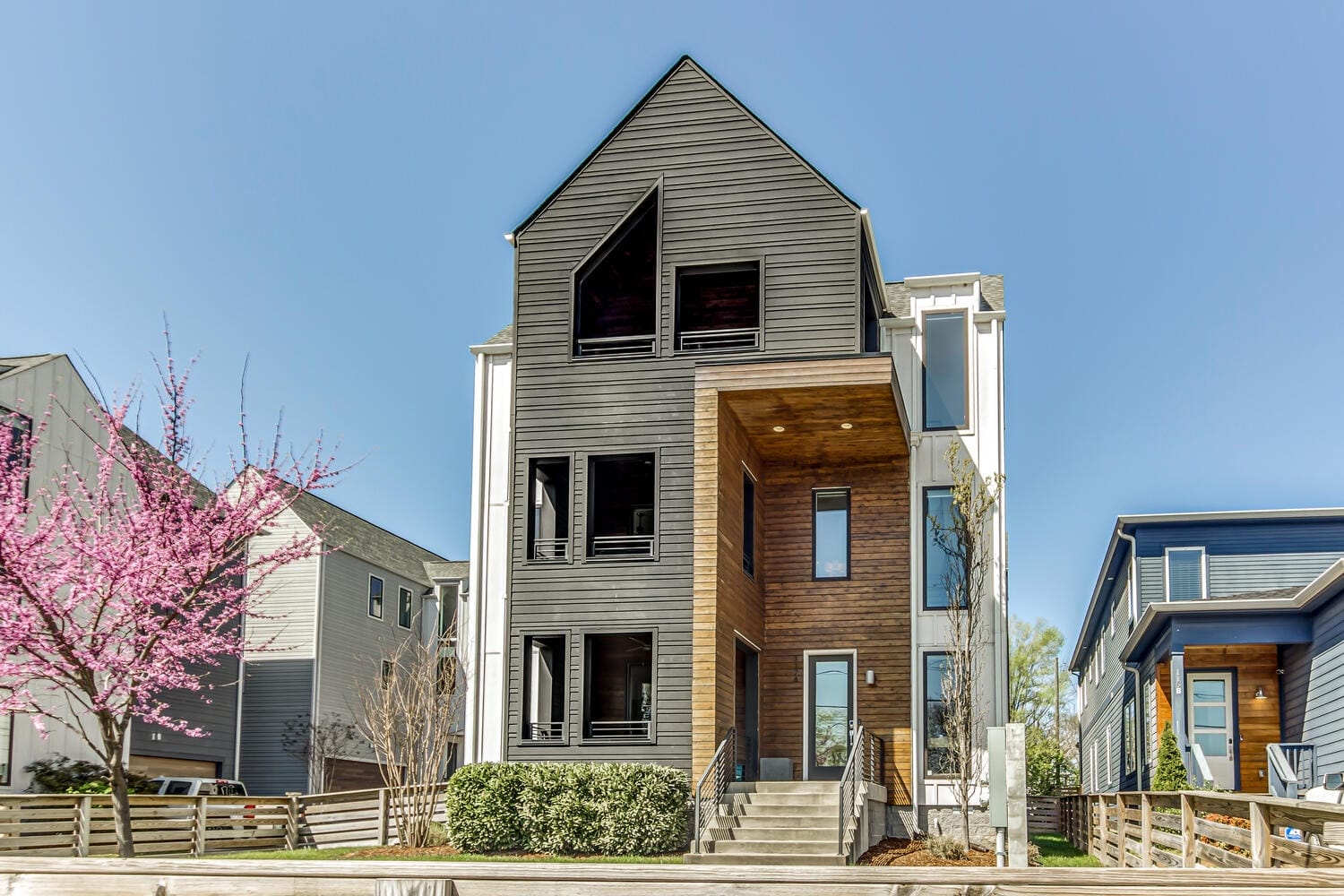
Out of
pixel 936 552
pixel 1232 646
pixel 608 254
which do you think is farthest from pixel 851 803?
pixel 608 254

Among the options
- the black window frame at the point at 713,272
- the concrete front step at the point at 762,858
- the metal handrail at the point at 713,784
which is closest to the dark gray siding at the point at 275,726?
the metal handrail at the point at 713,784

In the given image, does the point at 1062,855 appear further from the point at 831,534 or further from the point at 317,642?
the point at 317,642

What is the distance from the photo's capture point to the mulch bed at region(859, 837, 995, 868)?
1686 centimetres

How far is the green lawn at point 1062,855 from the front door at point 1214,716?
289 centimetres

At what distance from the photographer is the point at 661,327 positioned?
1992 cm

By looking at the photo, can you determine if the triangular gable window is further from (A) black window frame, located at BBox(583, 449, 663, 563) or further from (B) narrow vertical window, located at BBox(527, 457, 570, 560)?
(B) narrow vertical window, located at BBox(527, 457, 570, 560)

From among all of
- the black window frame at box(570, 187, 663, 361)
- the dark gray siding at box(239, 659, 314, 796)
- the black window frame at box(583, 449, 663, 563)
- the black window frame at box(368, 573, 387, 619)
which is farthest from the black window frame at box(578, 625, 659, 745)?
the black window frame at box(368, 573, 387, 619)

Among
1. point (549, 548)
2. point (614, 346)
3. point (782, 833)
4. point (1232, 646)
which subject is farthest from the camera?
point (1232, 646)

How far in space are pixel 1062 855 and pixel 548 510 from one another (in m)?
9.43

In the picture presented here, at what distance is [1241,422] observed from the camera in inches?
1305

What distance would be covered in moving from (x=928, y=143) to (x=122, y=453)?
14.7 m

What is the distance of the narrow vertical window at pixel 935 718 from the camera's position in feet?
66.9

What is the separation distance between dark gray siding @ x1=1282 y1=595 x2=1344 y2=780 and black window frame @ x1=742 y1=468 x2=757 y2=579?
8.29 m

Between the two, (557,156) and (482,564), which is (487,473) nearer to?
(482,564)
